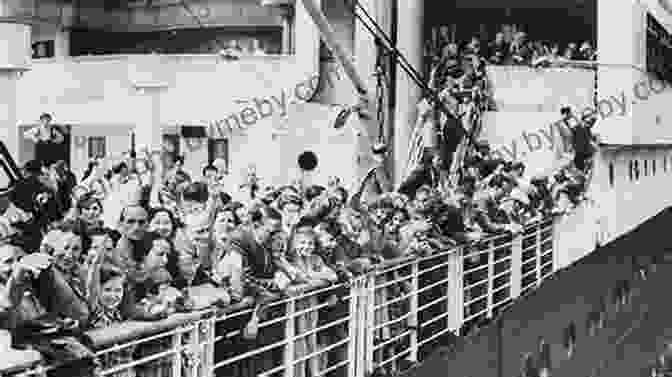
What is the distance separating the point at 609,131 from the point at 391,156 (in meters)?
4.95

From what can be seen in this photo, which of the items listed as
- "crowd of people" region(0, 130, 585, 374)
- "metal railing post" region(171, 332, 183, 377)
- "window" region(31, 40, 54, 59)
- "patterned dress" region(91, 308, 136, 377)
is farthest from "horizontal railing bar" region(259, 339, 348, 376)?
"window" region(31, 40, 54, 59)

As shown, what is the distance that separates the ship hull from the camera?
855 centimetres

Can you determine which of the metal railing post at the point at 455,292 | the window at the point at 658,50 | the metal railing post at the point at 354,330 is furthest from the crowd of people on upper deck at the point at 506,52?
the metal railing post at the point at 354,330

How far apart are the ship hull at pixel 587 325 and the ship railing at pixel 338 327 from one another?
438 millimetres

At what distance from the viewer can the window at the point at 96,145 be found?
71.3 ft

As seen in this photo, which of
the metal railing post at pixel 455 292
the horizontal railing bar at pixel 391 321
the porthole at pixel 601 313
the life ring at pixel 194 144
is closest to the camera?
the horizontal railing bar at pixel 391 321

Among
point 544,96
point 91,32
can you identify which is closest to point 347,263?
point 544,96

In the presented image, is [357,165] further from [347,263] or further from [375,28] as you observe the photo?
[347,263]

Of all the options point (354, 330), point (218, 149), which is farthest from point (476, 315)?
point (218, 149)

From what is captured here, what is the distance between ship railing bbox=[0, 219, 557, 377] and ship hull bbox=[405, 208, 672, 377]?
44cm

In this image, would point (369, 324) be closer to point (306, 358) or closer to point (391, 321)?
point (391, 321)

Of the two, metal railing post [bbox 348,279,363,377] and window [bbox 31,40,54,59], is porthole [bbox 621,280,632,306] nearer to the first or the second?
metal railing post [bbox 348,279,363,377]

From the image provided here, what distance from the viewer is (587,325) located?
11875 millimetres

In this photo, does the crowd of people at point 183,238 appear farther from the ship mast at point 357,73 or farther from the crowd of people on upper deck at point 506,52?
the crowd of people on upper deck at point 506,52
